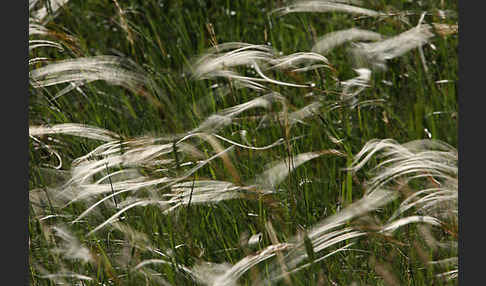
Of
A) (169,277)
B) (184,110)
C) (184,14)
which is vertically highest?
(184,14)

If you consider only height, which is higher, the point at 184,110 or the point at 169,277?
the point at 184,110

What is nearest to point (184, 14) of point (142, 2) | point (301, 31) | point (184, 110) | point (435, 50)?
point (142, 2)

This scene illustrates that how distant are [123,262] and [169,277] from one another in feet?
0.42

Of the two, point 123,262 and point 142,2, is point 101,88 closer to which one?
point 142,2

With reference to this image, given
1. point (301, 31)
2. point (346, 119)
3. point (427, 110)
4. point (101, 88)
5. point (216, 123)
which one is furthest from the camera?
point (301, 31)

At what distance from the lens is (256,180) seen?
5.36ft

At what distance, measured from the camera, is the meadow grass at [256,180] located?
142 centimetres

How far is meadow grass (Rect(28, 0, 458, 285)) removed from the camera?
1425mm

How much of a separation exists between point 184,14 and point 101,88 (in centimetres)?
59

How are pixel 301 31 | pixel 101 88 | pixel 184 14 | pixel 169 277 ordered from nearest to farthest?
pixel 169 277, pixel 101 88, pixel 301 31, pixel 184 14

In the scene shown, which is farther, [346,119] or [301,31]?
[301,31]

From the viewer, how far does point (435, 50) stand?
2271mm

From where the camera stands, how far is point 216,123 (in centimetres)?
168

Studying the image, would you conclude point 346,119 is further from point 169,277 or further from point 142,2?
point 142,2
